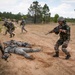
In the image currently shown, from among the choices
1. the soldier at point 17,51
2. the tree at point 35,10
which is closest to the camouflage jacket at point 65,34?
the soldier at point 17,51

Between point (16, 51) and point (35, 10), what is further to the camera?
point (35, 10)

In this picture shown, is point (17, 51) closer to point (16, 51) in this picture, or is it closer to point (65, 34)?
point (16, 51)

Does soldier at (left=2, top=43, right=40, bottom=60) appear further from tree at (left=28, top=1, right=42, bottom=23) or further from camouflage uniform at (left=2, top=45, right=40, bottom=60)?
A: tree at (left=28, top=1, right=42, bottom=23)

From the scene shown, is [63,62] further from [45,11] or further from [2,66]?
[45,11]

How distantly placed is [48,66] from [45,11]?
56.4 m

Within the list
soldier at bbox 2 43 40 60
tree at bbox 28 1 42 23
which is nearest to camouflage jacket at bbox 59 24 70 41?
soldier at bbox 2 43 40 60

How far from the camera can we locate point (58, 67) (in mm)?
8867

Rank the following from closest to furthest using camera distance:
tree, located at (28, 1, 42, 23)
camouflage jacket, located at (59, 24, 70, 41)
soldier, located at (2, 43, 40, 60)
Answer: camouflage jacket, located at (59, 24, 70, 41) → soldier, located at (2, 43, 40, 60) → tree, located at (28, 1, 42, 23)

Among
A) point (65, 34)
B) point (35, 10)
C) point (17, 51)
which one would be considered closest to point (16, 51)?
point (17, 51)

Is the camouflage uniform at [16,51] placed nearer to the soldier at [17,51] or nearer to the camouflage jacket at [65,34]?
the soldier at [17,51]

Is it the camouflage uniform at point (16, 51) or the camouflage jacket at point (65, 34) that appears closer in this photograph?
the camouflage jacket at point (65, 34)

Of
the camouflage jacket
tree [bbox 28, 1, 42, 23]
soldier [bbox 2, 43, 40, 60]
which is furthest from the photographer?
tree [bbox 28, 1, 42, 23]

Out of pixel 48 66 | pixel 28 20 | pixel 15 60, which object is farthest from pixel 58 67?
pixel 28 20

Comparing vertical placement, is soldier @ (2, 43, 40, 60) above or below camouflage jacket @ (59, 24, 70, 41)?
below
